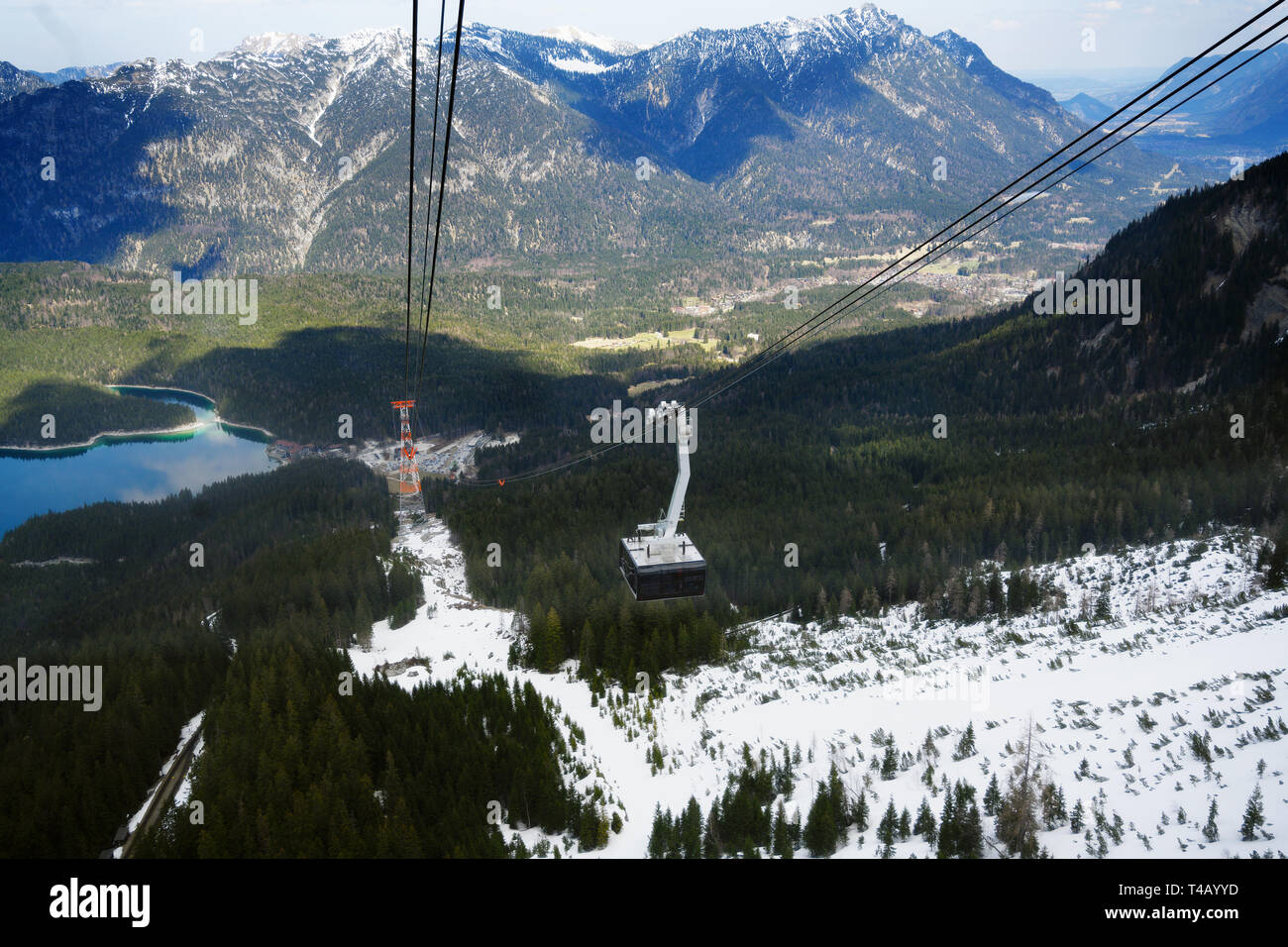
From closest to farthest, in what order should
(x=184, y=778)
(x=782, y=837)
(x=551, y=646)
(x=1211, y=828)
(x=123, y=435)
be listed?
(x=1211, y=828) < (x=782, y=837) < (x=184, y=778) < (x=551, y=646) < (x=123, y=435)

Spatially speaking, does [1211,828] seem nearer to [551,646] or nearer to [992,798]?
[992,798]

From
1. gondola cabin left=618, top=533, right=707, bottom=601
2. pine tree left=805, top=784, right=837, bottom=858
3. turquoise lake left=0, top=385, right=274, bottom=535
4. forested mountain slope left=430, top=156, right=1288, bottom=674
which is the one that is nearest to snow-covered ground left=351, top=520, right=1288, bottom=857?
pine tree left=805, top=784, right=837, bottom=858

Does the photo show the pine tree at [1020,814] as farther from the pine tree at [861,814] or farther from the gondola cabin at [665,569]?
the gondola cabin at [665,569]

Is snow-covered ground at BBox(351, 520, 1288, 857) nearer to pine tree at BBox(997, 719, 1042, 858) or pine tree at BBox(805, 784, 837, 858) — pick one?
pine tree at BBox(997, 719, 1042, 858)

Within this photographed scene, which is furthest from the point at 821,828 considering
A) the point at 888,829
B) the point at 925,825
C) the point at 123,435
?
the point at 123,435

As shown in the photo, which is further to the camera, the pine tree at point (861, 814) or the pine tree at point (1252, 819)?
the pine tree at point (861, 814)

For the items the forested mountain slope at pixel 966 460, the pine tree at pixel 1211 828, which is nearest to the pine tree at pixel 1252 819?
the pine tree at pixel 1211 828
